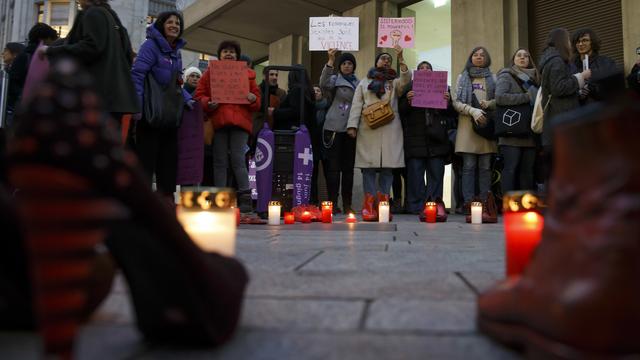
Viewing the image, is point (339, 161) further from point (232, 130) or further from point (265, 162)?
point (232, 130)

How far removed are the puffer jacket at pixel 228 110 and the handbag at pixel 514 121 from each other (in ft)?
7.89

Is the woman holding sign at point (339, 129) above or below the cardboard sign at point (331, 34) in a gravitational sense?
below

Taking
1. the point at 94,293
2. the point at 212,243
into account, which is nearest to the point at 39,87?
the point at 94,293

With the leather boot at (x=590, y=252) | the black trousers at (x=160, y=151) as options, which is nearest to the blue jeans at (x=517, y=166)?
the black trousers at (x=160, y=151)

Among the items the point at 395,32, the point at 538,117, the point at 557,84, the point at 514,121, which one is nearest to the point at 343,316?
the point at 557,84

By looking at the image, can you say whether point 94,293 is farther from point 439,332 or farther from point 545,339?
point 545,339

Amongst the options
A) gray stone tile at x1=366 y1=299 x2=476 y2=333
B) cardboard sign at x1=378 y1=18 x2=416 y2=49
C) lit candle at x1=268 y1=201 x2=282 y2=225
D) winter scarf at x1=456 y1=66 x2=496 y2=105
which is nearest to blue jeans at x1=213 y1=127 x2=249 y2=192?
lit candle at x1=268 y1=201 x2=282 y2=225

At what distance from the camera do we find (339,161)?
18.9 ft

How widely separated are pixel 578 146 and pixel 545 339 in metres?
0.30

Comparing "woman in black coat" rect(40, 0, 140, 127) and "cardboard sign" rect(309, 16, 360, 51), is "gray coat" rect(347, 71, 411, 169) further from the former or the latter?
"woman in black coat" rect(40, 0, 140, 127)

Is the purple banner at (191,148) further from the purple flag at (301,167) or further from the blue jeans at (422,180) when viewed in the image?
the blue jeans at (422,180)

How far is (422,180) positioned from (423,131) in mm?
587

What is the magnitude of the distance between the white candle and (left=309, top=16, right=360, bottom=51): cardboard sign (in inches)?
188

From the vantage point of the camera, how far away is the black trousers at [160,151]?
367cm
